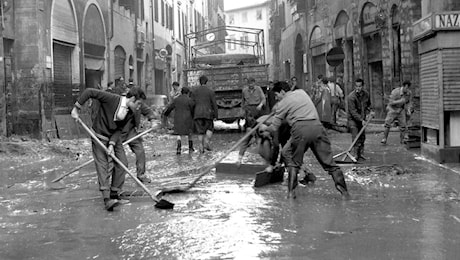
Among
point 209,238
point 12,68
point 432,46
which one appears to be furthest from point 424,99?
point 12,68

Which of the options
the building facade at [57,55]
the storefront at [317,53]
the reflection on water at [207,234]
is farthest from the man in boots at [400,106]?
the storefront at [317,53]

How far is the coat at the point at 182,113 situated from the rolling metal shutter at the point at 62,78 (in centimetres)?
594

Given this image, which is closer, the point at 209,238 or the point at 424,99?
the point at 209,238

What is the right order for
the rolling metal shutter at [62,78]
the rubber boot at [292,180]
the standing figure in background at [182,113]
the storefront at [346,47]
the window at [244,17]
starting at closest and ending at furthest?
the rubber boot at [292,180], the standing figure in background at [182,113], the rolling metal shutter at [62,78], the storefront at [346,47], the window at [244,17]

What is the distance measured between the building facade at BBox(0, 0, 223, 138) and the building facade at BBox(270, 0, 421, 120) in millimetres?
7997

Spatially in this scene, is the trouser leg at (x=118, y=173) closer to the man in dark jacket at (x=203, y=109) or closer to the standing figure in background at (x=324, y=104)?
the man in dark jacket at (x=203, y=109)

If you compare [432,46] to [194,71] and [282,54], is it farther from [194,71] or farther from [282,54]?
[282,54]

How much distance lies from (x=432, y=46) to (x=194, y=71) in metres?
9.68

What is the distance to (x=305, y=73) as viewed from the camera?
30.2 m

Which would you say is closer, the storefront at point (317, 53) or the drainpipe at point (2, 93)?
the drainpipe at point (2, 93)

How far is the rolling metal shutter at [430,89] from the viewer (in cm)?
966

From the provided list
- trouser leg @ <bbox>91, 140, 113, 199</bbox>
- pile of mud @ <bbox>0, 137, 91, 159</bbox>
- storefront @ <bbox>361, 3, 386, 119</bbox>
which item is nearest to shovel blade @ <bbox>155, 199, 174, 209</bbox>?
trouser leg @ <bbox>91, 140, 113, 199</bbox>

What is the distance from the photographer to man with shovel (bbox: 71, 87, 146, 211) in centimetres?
693

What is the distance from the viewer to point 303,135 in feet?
22.8
